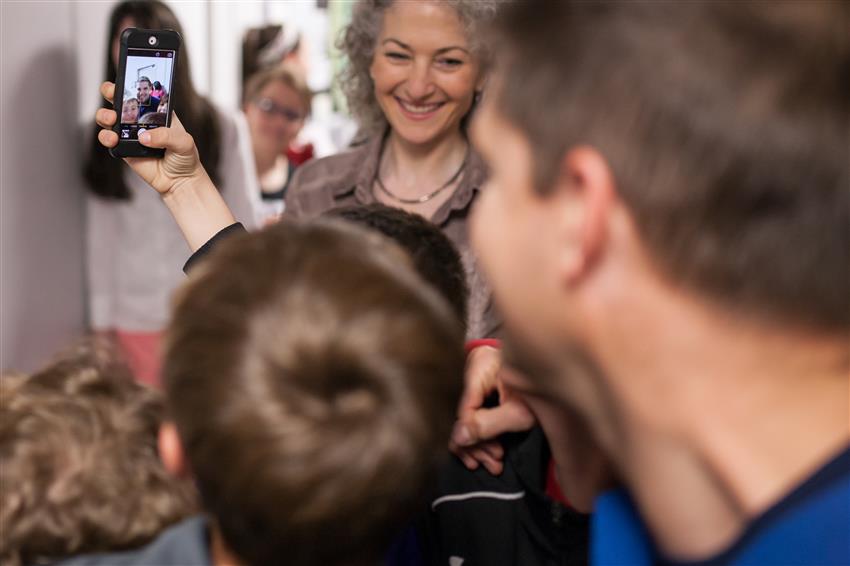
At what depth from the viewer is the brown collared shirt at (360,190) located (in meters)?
2.05

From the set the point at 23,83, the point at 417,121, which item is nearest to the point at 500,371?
the point at 417,121

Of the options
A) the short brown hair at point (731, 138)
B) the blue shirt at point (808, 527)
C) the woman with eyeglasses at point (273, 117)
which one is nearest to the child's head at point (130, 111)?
the short brown hair at point (731, 138)

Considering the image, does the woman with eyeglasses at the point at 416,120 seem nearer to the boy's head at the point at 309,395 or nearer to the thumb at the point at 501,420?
the thumb at the point at 501,420

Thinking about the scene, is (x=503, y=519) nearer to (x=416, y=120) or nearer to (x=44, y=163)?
(x=416, y=120)

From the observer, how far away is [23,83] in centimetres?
277

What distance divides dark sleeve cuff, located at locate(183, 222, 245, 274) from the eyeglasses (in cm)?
263

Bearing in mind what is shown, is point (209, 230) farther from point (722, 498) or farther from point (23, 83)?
point (23, 83)

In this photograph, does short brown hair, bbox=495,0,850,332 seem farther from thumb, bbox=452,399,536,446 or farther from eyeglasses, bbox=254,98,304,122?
eyeglasses, bbox=254,98,304,122

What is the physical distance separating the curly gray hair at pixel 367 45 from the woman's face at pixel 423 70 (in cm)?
2

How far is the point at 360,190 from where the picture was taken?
2.13 metres

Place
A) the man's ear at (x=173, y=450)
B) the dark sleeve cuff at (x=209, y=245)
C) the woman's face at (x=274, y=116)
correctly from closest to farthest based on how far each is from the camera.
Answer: the man's ear at (x=173, y=450) < the dark sleeve cuff at (x=209, y=245) < the woman's face at (x=274, y=116)

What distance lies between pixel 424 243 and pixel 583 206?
1.95 ft

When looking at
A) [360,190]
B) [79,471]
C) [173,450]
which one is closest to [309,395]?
[173,450]

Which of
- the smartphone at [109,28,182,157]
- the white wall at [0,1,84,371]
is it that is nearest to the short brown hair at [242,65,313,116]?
the white wall at [0,1,84,371]
